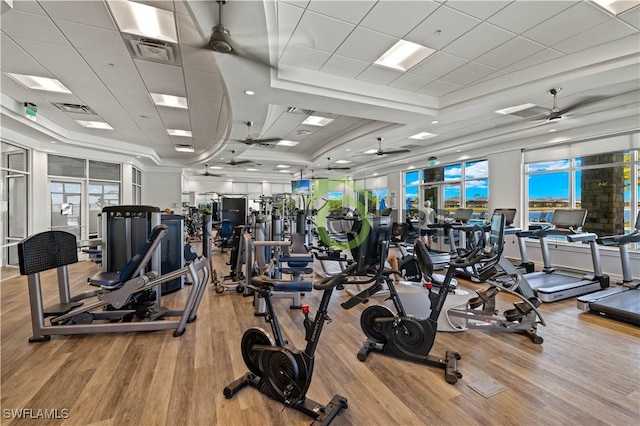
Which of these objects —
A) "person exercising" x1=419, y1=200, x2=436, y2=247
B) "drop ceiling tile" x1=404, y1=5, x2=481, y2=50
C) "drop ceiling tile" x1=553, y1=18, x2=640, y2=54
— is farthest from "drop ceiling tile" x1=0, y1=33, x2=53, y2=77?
"person exercising" x1=419, y1=200, x2=436, y2=247

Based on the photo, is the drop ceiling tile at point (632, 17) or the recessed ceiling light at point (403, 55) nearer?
the drop ceiling tile at point (632, 17)

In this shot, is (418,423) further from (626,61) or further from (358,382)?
(626,61)

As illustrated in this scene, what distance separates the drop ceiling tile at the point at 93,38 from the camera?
10.4 ft

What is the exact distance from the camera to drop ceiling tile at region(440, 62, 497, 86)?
4266mm

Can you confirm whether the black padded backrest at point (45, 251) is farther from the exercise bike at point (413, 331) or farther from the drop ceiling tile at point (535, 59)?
the drop ceiling tile at point (535, 59)

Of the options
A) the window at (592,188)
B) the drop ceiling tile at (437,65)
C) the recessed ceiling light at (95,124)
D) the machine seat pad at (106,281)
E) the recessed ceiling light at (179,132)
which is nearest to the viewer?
the machine seat pad at (106,281)

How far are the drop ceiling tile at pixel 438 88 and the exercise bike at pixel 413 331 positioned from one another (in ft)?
11.1

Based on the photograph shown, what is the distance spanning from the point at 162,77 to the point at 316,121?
350 cm

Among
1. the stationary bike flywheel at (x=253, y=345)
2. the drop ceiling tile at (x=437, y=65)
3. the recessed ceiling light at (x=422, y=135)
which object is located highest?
the drop ceiling tile at (x=437, y=65)

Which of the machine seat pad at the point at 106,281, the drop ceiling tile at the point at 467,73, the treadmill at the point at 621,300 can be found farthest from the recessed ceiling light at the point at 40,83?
the treadmill at the point at 621,300

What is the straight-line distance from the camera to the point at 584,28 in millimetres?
3359

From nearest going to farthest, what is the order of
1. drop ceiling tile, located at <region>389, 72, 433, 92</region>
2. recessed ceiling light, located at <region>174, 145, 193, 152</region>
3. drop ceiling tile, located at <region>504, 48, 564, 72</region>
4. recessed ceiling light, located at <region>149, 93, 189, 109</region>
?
drop ceiling tile, located at <region>504, 48, 564, 72</region>, drop ceiling tile, located at <region>389, 72, 433, 92</region>, recessed ceiling light, located at <region>149, 93, 189, 109</region>, recessed ceiling light, located at <region>174, 145, 193, 152</region>

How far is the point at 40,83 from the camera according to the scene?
462cm

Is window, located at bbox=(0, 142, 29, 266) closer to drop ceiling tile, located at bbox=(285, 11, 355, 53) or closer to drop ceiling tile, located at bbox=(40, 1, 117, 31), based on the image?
drop ceiling tile, located at bbox=(40, 1, 117, 31)
